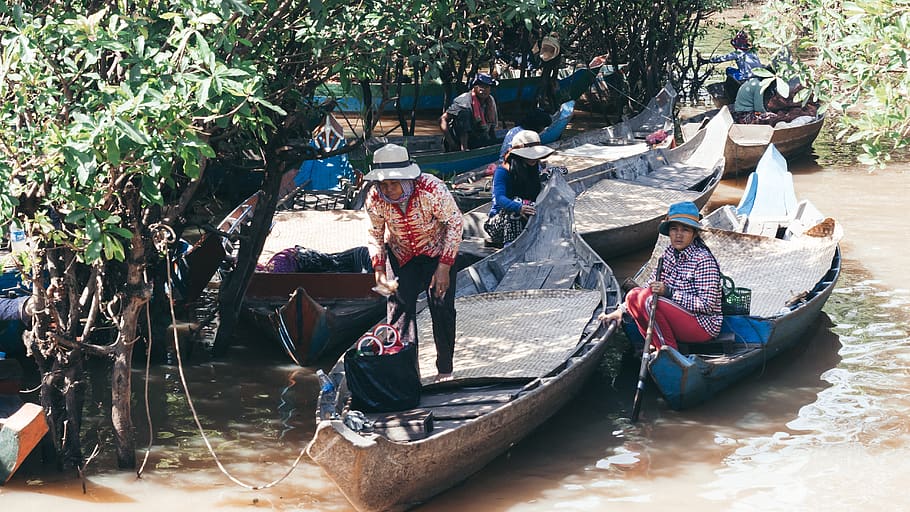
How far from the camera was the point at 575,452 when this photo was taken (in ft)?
22.0

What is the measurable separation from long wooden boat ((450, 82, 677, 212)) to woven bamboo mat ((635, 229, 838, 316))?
2.75 metres

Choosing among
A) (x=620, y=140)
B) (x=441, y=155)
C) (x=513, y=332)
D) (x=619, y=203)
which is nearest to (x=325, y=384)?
(x=513, y=332)

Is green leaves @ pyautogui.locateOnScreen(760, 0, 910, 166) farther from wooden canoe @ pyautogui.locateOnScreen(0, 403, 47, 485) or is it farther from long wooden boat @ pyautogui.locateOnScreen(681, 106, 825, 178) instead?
long wooden boat @ pyautogui.locateOnScreen(681, 106, 825, 178)

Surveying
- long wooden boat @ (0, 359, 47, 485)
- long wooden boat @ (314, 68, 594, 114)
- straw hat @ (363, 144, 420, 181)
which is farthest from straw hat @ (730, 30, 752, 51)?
long wooden boat @ (0, 359, 47, 485)

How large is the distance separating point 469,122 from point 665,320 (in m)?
5.84

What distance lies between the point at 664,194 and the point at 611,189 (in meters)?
0.57

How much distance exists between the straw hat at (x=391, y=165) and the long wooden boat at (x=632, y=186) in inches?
130

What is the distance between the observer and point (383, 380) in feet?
19.5

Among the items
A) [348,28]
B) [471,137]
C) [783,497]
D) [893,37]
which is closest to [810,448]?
[783,497]

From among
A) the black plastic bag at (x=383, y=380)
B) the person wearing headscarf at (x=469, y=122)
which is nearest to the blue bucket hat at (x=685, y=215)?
the black plastic bag at (x=383, y=380)

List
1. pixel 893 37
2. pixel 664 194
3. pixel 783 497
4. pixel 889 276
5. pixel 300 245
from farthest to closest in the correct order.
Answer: pixel 664 194 < pixel 889 276 < pixel 300 245 < pixel 783 497 < pixel 893 37

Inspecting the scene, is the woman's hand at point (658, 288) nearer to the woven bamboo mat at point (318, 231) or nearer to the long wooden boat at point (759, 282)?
the long wooden boat at point (759, 282)

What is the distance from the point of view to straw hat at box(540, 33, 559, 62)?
50.0 feet

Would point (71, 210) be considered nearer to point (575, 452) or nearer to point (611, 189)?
point (575, 452)
